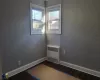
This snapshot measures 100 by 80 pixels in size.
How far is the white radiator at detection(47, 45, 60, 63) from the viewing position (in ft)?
10.3

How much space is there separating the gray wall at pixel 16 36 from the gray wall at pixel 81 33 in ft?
3.69

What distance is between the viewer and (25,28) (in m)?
2.70

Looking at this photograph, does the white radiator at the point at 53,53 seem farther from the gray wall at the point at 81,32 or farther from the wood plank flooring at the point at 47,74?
the wood plank flooring at the point at 47,74

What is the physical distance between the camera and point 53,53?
3236mm

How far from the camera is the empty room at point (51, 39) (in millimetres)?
2281

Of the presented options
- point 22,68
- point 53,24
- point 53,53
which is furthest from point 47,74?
point 53,24

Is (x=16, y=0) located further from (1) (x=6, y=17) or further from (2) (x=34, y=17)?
(2) (x=34, y=17)

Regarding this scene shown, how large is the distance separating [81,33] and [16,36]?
1.95 metres

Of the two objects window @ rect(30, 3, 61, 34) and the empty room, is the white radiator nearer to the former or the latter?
the empty room

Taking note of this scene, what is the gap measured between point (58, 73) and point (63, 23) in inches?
65.4

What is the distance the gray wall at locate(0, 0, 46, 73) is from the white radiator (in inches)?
23.6

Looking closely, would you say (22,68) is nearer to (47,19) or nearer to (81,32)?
(47,19)

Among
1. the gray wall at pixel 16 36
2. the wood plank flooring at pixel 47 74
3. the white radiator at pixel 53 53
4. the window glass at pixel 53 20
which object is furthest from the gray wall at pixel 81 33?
the gray wall at pixel 16 36

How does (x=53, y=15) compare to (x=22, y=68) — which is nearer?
(x=22, y=68)
